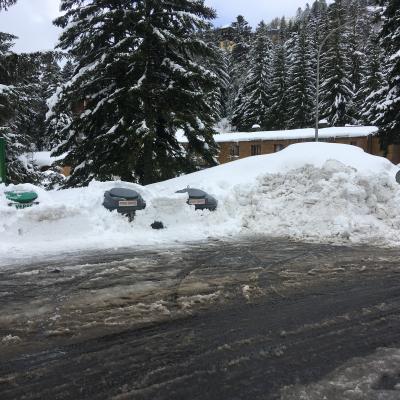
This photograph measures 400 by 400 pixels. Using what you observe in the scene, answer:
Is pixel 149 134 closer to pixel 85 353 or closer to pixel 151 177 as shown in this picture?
pixel 151 177

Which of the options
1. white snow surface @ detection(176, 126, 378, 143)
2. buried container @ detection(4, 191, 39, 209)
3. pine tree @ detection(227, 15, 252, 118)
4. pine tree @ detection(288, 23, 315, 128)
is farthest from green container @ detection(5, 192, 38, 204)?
pine tree @ detection(227, 15, 252, 118)

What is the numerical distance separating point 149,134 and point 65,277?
25.8 ft

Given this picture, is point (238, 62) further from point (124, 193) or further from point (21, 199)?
point (21, 199)

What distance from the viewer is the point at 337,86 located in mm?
52875

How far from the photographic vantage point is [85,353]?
3.94m

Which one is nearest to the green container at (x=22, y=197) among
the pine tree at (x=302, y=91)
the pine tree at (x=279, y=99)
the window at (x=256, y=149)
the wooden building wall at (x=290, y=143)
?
the wooden building wall at (x=290, y=143)

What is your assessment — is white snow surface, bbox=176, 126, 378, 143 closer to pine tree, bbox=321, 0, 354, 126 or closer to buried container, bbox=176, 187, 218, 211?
pine tree, bbox=321, 0, 354, 126

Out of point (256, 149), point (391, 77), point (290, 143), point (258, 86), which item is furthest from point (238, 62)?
point (391, 77)

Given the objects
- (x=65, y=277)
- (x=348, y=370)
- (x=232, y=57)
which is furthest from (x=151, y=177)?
(x=232, y=57)

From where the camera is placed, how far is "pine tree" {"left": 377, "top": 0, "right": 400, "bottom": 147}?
2312 cm

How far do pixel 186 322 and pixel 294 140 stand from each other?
123ft

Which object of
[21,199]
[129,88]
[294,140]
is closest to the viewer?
[21,199]

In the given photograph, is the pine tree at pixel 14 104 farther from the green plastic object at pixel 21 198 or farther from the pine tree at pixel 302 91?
the pine tree at pixel 302 91

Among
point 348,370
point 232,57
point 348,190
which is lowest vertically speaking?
point 348,370
